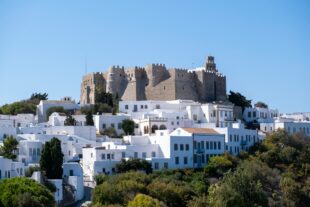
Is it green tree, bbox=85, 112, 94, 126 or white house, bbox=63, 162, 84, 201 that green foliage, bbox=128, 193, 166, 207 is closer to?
white house, bbox=63, 162, 84, 201

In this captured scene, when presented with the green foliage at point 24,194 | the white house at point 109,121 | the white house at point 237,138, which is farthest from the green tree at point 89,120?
the green foliage at point 24,194

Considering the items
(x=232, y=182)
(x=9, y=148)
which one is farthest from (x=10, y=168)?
(x=232, y=182)

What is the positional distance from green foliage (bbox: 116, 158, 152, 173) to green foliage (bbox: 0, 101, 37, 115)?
1947 cm

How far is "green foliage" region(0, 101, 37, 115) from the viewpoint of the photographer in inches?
2602

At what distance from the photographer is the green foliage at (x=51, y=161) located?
150ft

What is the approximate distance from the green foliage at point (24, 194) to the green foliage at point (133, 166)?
30.1 ft

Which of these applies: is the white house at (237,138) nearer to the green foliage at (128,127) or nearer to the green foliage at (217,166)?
the green foliage at (217,166)

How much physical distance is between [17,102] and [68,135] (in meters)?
15.2

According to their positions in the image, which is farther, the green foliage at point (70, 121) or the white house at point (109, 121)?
the white house at point (109, 121)

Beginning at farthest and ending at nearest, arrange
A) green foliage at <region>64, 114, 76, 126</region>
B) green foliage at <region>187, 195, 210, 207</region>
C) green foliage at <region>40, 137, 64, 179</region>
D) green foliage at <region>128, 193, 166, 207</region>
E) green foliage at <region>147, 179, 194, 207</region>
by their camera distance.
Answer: green foliage at <region>64, 114, 76, 126</region> < green foliage at <region>40, 137, 64, 179</region> < green foliage at <region>147, 179, 194, 207</region> < green foliage at <region>187, 195, 210, 207</region> < green foliage at <region>128, 193, 166, 207</region>

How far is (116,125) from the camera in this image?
6197 cm

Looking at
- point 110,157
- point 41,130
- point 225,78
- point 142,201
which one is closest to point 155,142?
point 110,157

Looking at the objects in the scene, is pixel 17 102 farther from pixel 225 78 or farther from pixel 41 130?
pixel 225 78

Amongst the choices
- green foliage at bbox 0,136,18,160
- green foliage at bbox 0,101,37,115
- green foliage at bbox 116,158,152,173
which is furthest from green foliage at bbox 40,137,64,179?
green foliage at bbox 0,101,37,115
